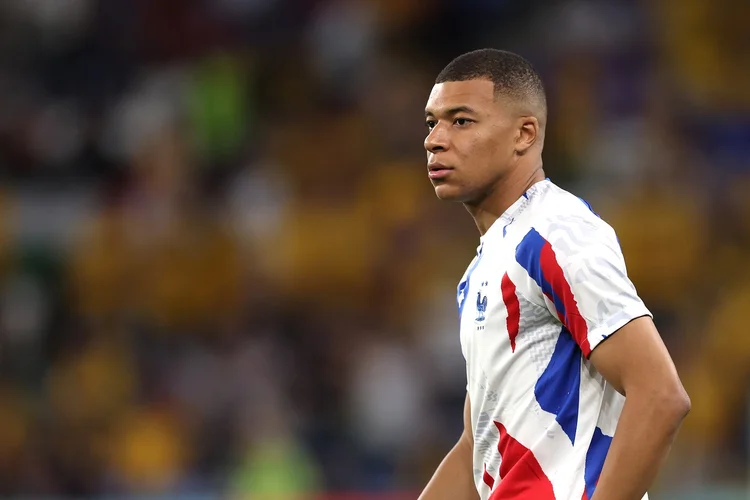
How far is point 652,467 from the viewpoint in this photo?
9.60 ft

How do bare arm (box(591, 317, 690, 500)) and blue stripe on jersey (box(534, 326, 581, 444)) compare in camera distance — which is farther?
blue stripe on jersey (box(534, 326, 581, 444))

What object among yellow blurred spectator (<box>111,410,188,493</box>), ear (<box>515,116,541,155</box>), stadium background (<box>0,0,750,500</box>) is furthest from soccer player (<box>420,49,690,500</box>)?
yellow blurred spectator (<box>111,410,188,493</box>)

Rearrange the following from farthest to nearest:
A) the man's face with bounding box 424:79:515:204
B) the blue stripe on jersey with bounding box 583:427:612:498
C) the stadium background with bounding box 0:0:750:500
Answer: the stadium background with bounding box 0:0:750:500 < the man's face with bounding box 424:79:515:204 < the blue stripe on jersey with bounding box 583:427:612:498

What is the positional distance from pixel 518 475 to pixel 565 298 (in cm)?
54

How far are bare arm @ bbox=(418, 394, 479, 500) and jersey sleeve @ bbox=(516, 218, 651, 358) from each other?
0.76 metres

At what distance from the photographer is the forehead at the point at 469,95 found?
3510 mm

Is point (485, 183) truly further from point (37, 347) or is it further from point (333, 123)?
point (333, 123)

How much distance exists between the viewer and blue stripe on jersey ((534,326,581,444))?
126 inches

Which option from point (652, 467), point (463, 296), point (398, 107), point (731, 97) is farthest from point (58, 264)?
point (652, 467)

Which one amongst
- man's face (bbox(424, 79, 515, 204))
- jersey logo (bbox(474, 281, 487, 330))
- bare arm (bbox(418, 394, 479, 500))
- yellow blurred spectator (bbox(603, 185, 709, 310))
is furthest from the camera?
yellow blurred spectator (bbox(603, 185, 709, 310))

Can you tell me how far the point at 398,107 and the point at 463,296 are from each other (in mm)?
8534

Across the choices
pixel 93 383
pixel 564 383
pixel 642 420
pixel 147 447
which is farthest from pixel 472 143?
pixel 93 383

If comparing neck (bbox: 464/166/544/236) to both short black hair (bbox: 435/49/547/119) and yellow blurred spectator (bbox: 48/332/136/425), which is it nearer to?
short black hair (bbox: 435/49/547/119)

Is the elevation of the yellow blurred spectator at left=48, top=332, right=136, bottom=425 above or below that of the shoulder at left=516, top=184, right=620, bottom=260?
below
